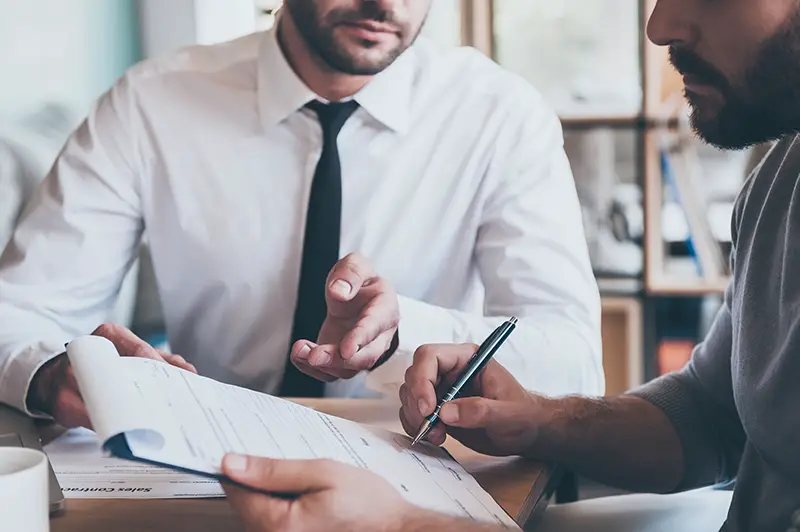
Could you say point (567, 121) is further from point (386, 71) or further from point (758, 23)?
point (758, 23)

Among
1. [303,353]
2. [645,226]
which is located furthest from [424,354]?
[645,226]

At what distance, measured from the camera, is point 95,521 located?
73 cm

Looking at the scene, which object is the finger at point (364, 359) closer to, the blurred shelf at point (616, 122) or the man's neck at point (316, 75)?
the man's neck at point (316, 75)

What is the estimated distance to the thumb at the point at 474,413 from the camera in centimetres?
83

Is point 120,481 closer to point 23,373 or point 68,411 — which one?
point 68,411

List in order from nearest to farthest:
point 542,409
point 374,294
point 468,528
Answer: point 468,528 < point 542,409 < point 374,294

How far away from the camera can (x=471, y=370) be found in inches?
34.5

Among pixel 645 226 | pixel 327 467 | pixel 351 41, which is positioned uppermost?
pixel 351 41

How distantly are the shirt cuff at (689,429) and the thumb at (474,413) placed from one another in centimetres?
23

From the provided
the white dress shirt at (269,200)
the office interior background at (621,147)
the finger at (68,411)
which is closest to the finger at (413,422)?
the finger at (68,411)

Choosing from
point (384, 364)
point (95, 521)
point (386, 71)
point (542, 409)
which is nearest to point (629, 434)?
point (542, 409)

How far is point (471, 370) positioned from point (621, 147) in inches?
70.3

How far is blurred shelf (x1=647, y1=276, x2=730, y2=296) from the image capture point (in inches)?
94.5

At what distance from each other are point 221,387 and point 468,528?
0.25 m
